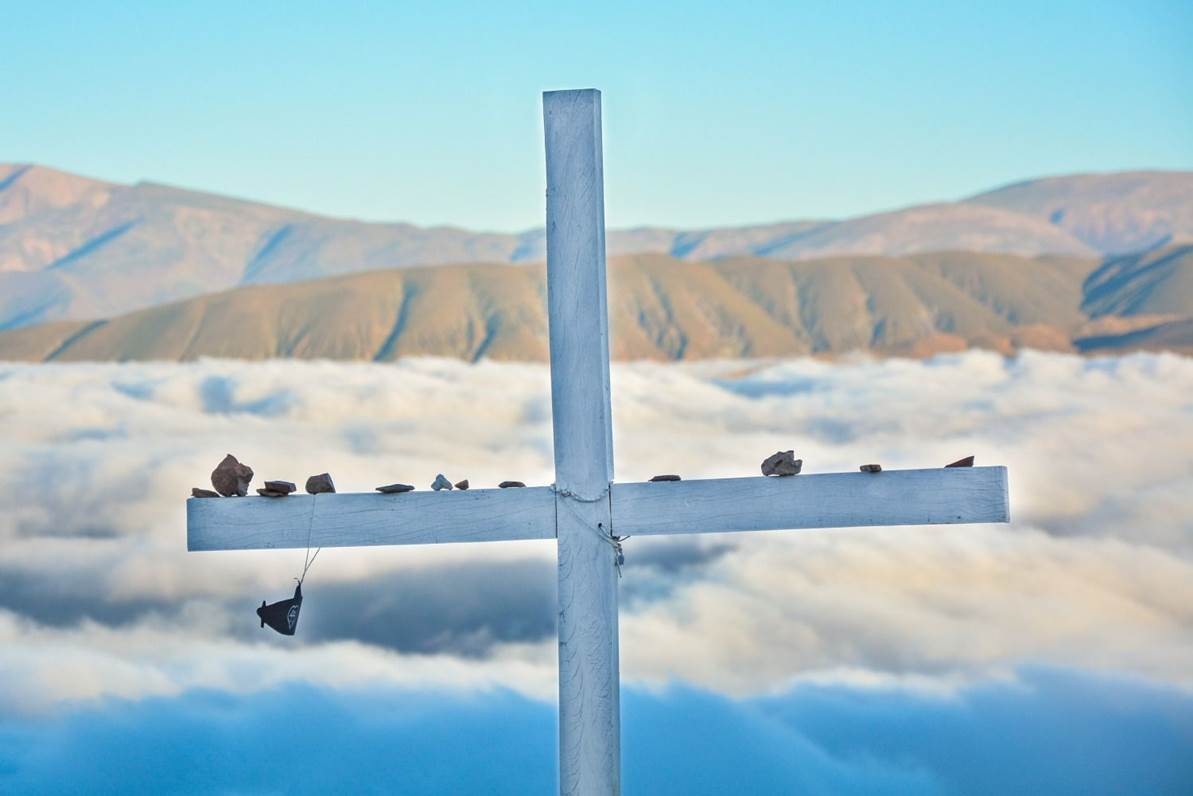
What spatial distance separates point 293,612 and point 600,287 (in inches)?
73.6

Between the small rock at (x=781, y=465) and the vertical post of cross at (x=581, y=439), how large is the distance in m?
0.65

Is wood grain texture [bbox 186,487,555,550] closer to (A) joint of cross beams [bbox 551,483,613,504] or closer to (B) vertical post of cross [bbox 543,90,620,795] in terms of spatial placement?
(A) joint of cross beams [bbox 551,483,613,504]

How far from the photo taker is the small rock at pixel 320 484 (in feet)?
23.1

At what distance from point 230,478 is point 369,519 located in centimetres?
64

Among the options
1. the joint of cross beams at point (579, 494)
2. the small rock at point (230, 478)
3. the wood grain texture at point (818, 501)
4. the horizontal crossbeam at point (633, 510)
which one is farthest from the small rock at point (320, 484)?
the wood grain texture at point (818, 501)

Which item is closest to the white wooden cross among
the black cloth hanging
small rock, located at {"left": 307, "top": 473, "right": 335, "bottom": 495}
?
small rock, located at {"left": 307, "top": 473, "right": 335, "bottom": 495}

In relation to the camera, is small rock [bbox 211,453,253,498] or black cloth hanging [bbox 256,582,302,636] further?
small rock [bbox 211,453,253,498]

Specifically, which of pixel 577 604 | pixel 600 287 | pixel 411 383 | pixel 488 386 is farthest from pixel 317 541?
pixel 488 386

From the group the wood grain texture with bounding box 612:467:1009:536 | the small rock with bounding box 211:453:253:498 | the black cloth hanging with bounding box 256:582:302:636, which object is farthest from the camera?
the small rock with bounding box 211:453:253:498

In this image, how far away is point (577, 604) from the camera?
6867mm

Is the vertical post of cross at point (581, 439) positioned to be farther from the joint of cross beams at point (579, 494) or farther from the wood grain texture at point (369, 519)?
the wood grain texture at point (369, 519)

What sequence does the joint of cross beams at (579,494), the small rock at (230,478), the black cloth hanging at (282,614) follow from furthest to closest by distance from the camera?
1. the small rock at (230,478)
2. the black cloth hanging at (282,614)
3. the joint of cross beams at (579,494)

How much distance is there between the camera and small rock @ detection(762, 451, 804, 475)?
6.84 m

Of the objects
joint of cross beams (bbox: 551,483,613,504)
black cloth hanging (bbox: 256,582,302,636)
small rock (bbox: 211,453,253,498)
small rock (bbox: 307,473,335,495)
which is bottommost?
black cloth hanging (bbox: 256,582,302,636)
